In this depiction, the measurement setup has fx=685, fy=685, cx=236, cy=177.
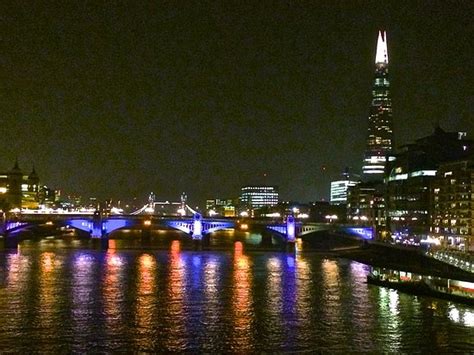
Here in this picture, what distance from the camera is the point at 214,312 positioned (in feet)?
116

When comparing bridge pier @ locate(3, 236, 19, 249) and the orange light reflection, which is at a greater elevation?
bridge pier @ locate(3, 236, 19, 249)

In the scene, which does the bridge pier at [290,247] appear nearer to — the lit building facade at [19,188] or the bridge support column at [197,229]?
the bridge support column at [197,229]

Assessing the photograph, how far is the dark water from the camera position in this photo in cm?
2830

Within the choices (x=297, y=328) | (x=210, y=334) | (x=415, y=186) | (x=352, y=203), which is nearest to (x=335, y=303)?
(x=297, y=328)

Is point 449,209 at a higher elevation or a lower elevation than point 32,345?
higher

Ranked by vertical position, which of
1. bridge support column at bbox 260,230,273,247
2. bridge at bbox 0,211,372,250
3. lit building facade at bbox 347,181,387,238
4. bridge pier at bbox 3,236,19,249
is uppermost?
lit building facade at bbox 347,181,387,238

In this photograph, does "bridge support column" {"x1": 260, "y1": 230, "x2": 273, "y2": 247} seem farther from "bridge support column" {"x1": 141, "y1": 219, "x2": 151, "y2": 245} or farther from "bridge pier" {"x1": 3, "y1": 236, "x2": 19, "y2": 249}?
"bridge pier" {"x1": 3, "y1": 236, "x2": 19, "y2": 249}

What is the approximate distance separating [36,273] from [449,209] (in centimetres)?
4653

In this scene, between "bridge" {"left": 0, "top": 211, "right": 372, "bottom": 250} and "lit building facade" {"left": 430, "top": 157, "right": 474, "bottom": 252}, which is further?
"bridge" {"left": 0, "top": 211, "right": 372, "bottom": 250}

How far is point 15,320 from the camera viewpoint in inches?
1267

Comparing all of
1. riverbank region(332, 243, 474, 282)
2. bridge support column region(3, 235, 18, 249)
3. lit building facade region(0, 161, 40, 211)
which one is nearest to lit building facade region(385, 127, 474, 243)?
riverbank region(332, 243, 474, 282)

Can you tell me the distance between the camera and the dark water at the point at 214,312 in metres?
28.3

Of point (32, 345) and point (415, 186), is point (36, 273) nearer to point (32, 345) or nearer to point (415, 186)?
point (32, 345)

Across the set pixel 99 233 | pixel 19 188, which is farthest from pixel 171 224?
pixel 19 188
